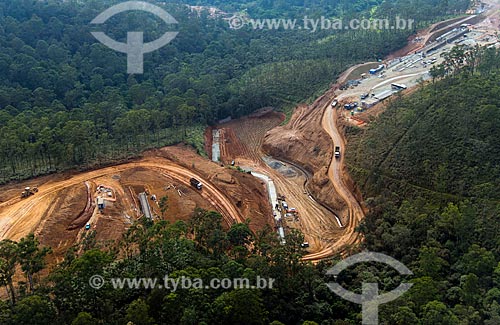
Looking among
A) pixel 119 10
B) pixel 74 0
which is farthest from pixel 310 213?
pixel 74 0

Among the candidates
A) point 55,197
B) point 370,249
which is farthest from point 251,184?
point 55,197

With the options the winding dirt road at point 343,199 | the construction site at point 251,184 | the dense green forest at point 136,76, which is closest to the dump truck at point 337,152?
the construction site at point 251,184

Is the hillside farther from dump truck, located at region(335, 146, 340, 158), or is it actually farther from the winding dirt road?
dump truck, located at region(335, 146, 340, 158)

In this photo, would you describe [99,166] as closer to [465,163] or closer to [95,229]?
[95,229]

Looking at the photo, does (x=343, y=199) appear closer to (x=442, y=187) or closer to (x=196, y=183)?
(x=442, y=187)

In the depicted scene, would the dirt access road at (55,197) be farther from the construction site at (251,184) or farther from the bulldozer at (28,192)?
the bulldozer at (28,192)
